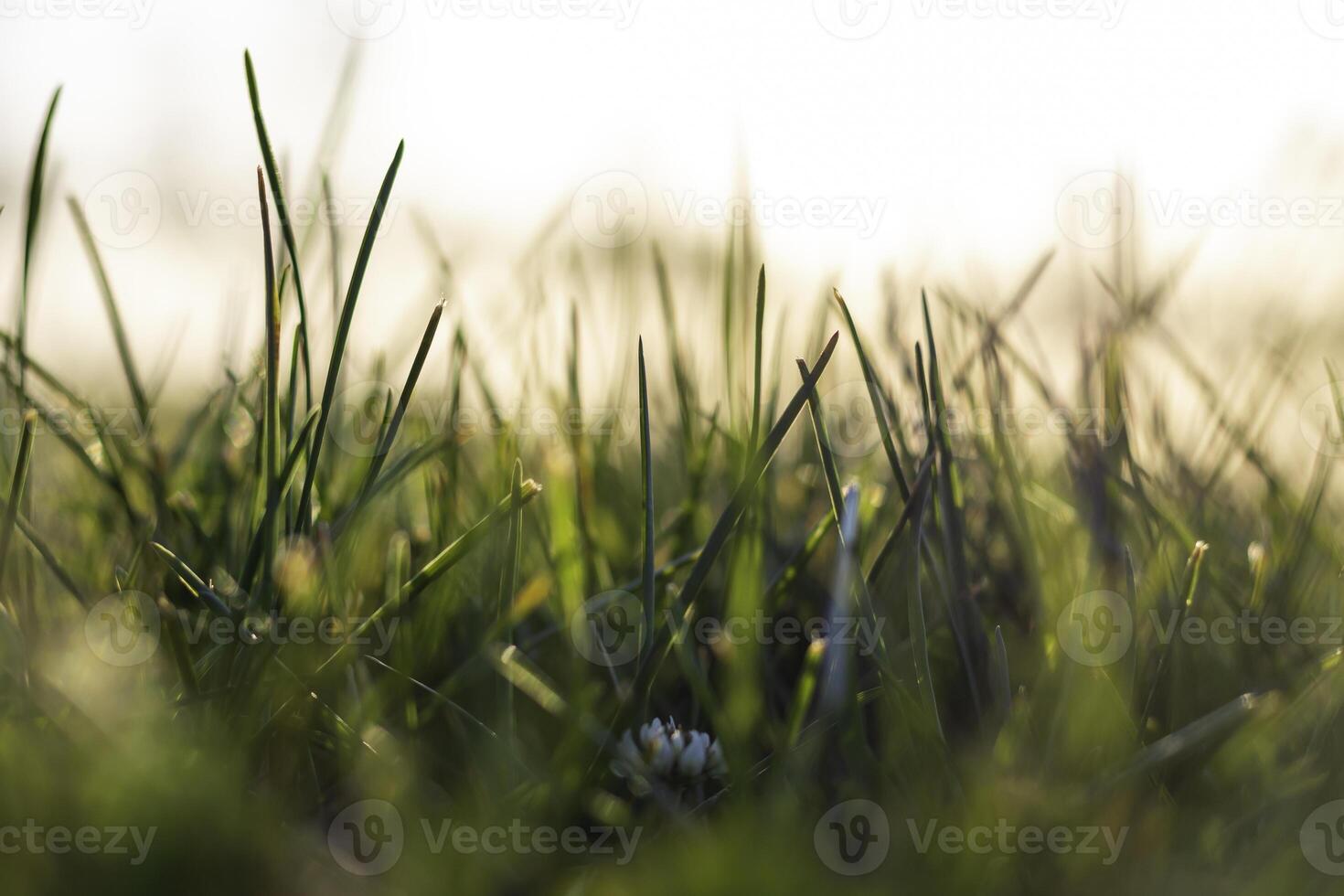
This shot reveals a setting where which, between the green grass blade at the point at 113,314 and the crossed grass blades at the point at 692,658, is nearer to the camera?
the crossed grass blades at the point at 692,658

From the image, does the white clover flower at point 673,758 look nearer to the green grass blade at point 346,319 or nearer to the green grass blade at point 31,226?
the green grass blade at point 346,319

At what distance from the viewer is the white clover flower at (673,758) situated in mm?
588

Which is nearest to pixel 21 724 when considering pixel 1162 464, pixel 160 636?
pixel 160 636

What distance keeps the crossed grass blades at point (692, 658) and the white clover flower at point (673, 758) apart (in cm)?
1

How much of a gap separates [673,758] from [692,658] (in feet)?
0.21

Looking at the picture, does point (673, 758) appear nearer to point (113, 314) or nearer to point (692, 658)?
point (692, 658)

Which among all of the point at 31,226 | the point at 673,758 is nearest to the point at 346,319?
the point at 31,226

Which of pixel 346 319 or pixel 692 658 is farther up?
pixel 346 319

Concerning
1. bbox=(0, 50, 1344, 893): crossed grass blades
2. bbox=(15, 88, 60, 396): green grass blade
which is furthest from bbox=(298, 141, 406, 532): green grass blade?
bbox=(15, 88, 60, 396): green grass blade

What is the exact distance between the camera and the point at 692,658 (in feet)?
2.05

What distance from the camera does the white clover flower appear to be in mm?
588

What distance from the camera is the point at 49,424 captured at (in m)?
0.73

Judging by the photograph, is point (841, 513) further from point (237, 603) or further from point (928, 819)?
point (237, 603)

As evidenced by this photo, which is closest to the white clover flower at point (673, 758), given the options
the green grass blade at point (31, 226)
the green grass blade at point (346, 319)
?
the green grass blade at point (346, 319)
